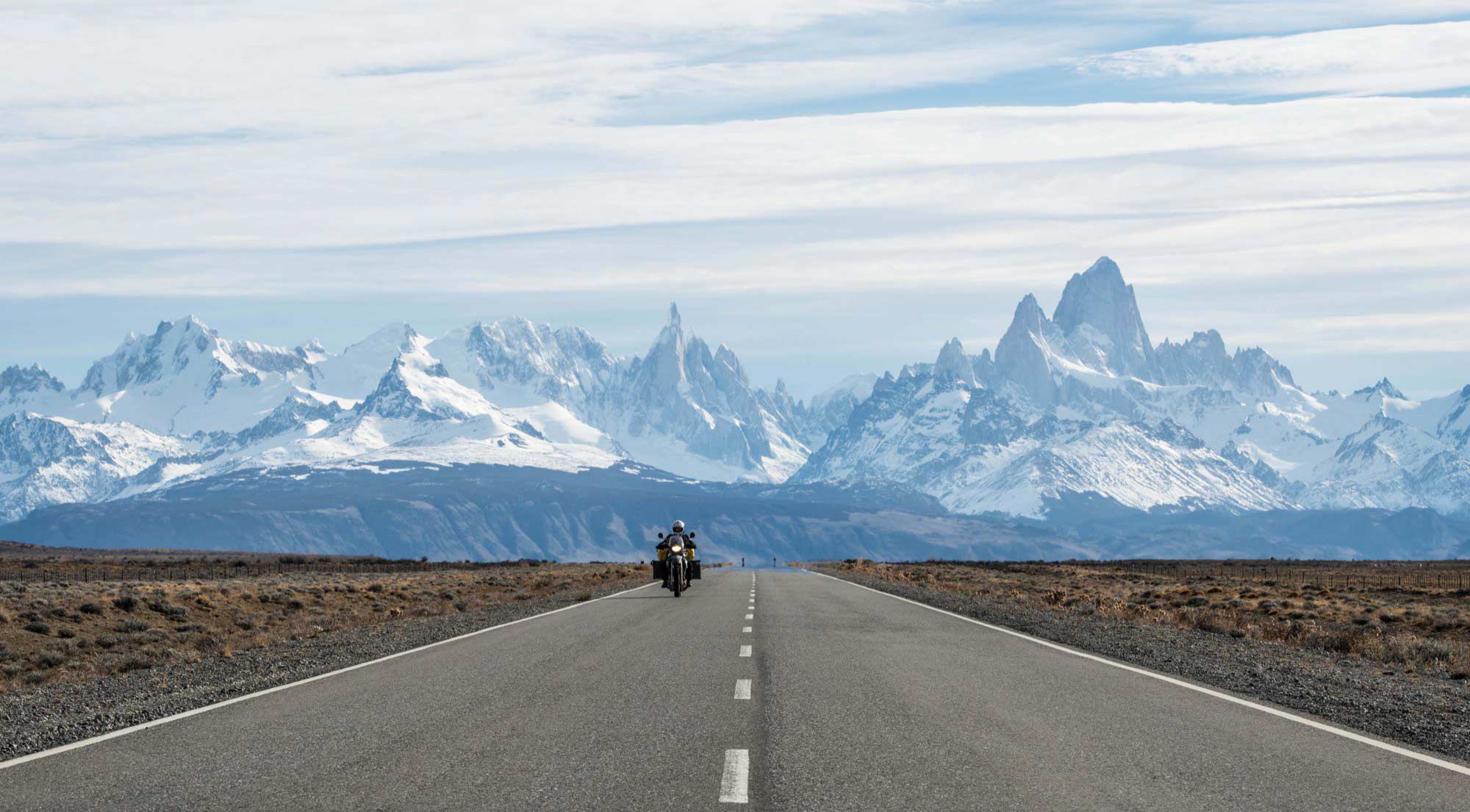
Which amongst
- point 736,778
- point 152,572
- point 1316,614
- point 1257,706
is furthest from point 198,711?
point 152,572

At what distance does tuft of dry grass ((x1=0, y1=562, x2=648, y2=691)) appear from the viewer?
83.7 ft

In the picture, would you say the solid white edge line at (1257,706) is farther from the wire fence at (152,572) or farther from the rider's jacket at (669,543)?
the wire fence at (152,572)

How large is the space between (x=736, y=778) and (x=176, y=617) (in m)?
31.5

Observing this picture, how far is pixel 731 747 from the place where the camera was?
1124 cm

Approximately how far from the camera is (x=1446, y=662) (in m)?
21.1

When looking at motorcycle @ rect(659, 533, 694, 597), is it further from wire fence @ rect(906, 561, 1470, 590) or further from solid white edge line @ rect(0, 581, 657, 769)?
wire fence @ rect(906, 561, 1470, 590)

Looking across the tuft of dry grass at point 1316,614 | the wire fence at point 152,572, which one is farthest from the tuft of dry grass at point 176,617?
the wire fence at point 152,572

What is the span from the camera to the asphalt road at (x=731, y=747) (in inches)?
369

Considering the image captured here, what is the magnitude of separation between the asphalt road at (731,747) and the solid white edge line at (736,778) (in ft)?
0.09

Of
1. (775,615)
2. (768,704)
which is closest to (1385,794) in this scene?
(768,704)

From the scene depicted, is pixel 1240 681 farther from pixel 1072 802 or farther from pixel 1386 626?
pixel 1386 626

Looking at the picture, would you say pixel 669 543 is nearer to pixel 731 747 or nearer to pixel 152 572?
pixel 731 747

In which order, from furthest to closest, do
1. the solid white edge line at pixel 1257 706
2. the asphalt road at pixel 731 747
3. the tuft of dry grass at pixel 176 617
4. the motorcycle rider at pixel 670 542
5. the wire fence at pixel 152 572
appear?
the wire fence at pixel 152 572 → the motorcycle rider at pixel 670 542 → the tuft of dry grass at pixel 176 617 → the solid white edge line at pixel 1257 706 → the asphalt road at pixel 731 747

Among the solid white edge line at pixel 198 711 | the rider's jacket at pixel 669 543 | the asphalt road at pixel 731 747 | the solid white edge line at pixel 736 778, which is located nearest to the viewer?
the solid white edge line at pixel 736 778
